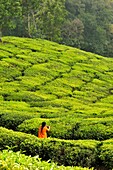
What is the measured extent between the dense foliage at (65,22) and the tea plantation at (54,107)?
6.75 m

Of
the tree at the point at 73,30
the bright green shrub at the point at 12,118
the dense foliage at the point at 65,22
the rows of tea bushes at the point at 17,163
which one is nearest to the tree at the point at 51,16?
the dense foliage at the point at 65,22

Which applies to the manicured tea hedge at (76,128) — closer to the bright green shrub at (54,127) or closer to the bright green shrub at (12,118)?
the bright green shrub at (54,127)

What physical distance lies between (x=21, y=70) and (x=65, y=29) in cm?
4206

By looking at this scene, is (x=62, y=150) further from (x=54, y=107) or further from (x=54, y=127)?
(x=54, y=107)

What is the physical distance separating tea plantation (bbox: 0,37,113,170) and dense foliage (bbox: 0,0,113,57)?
6.75 m

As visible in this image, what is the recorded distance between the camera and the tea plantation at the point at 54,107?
686 inches

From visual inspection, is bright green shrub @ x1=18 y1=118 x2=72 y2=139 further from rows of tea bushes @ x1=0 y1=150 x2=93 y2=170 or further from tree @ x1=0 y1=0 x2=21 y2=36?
tree @ x1=0 y1=0 x2=21 y2=36

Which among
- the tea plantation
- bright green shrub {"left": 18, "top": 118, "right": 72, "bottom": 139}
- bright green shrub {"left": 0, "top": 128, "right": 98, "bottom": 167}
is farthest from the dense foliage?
bright green shrub {"left": 0, "top": 128, "right": 98, "bottom": 167}

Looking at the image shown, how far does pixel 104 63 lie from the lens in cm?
5100

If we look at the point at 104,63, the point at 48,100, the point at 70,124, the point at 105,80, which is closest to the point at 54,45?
the point at 104,63

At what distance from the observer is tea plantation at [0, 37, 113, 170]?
57.2ft

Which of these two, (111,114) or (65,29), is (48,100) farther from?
(65,29)

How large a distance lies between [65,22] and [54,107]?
50957mm

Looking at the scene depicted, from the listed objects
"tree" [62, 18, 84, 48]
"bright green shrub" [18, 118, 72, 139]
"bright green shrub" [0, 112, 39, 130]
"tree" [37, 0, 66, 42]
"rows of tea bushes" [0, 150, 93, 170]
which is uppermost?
"rows of tea bushes" [0, 150, 93, 170]
